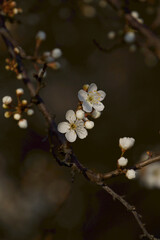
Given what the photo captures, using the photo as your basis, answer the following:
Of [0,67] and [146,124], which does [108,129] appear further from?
[0,67]

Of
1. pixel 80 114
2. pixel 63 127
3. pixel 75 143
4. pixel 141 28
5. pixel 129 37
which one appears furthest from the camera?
pixel 75 143

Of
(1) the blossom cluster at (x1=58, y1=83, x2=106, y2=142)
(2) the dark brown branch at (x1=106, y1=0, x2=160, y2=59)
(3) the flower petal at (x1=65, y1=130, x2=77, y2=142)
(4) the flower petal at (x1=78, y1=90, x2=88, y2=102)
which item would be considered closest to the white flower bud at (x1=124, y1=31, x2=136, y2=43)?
(2) the dark brown branch at (x1=106, y1=0, x2=160, y2=59)

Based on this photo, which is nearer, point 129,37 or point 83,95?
point 83,95

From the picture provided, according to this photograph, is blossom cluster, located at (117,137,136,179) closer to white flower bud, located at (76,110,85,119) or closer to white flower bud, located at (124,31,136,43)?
white flower bud, located at (76,110,85,119)

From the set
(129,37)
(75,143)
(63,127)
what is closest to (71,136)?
(63,127)

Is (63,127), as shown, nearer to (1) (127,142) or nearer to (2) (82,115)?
(2) (82,115)

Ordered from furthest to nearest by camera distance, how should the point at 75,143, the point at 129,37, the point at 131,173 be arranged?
the point at 75,143 < the point at 129,37 < the point at 131,173

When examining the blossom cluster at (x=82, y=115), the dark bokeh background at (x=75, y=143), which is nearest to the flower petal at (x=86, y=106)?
the blossom cluster at (x=82, y=115)

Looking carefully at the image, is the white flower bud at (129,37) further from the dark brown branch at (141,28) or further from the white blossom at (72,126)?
the white blossom at (72,126)
